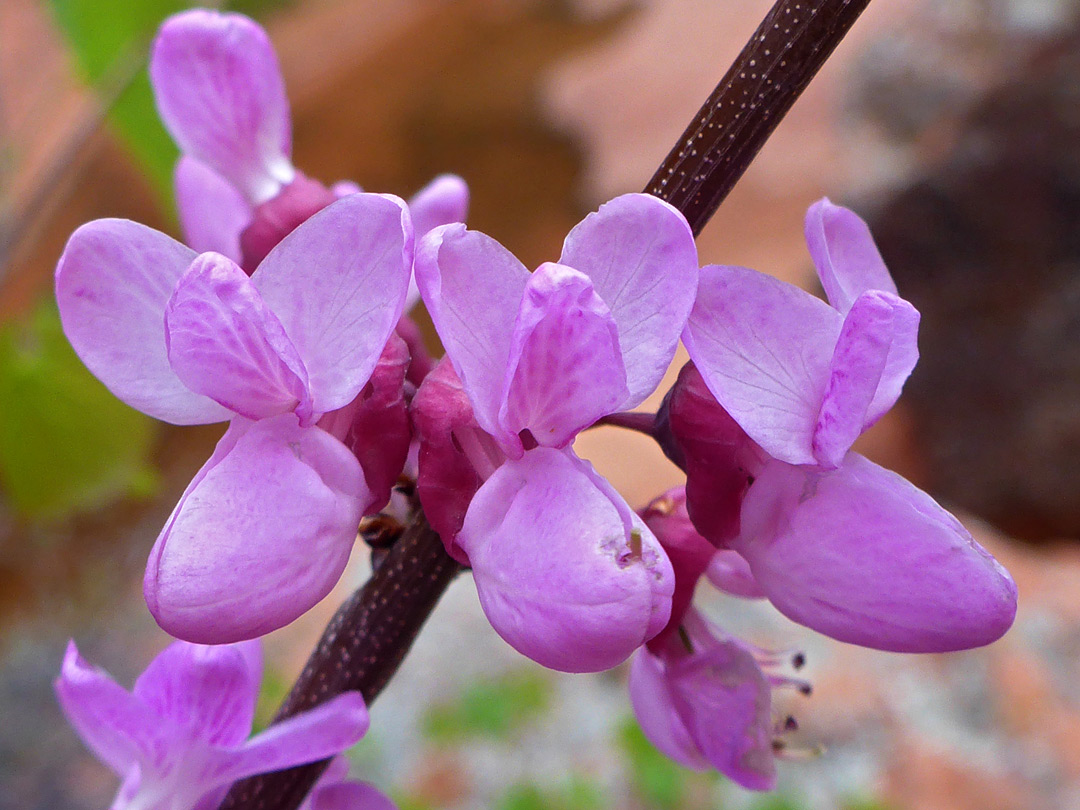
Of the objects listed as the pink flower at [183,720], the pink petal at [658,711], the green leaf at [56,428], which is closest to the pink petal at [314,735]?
the pink flower at [183,720]

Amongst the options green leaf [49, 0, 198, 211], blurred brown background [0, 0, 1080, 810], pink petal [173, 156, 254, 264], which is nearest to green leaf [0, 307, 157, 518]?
blurred brown background [0, 0, 1080, 810]

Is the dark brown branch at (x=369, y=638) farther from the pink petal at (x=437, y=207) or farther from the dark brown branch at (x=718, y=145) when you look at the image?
the pink petal at (x=437, y=207)

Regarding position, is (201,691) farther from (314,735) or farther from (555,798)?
(555,798)

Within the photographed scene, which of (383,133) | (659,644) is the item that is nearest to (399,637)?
(659,644)

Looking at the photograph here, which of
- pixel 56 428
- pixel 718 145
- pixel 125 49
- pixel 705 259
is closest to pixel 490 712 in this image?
pixel 56 428

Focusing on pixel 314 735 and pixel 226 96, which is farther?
pixel 226 96

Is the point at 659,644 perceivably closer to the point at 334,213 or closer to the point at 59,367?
the point at 334,213
